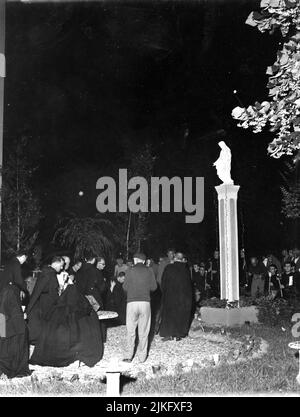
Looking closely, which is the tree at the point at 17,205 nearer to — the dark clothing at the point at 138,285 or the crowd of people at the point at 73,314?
the crowd of people at the point at 73,314

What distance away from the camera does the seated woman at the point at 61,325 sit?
7.79 meters

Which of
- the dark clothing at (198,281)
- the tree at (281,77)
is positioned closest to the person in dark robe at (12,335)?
the tree at (281,77)

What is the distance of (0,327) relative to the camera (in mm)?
7137

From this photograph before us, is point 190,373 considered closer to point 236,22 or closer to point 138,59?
point 236,22

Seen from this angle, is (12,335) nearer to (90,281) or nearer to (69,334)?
(69,334)

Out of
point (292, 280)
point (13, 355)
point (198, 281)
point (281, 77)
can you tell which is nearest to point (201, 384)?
point (13, 355)

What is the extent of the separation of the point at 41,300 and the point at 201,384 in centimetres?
292

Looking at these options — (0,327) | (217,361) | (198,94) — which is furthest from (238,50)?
(0,327)

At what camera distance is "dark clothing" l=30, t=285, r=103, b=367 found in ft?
25.5

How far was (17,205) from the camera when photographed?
51.0 ft

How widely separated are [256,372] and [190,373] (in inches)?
37.0
